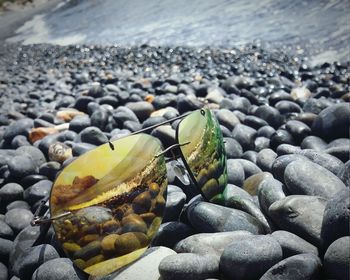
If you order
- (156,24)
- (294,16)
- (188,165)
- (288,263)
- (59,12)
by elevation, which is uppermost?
(59,12)

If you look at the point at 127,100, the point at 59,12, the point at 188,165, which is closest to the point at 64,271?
the point at 188,165

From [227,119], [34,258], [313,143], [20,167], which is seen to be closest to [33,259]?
[34,258]

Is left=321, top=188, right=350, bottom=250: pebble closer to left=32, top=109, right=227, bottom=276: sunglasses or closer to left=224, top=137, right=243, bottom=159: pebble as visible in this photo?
left=32, top=109, right=227, bottom=276: sunglasses

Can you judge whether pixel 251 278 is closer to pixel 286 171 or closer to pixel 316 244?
pixel 316 244

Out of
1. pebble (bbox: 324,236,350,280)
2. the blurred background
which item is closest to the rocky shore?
pebble (bbox: 324,236,350,280)

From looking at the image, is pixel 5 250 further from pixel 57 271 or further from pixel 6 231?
pixel 57 271

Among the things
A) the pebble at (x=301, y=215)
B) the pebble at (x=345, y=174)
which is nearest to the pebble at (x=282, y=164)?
the pebble at (x=345, y=174)
